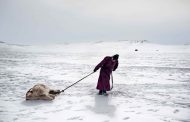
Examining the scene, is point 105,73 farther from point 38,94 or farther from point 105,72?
point 38,94

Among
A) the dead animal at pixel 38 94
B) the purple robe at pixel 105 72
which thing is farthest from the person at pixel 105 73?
the dead animal at pixel 38 94

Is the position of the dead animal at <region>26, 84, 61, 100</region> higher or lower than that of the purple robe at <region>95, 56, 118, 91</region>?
lower

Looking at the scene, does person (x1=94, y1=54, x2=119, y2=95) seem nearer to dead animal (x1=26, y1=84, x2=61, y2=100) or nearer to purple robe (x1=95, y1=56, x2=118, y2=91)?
purple robe (x1=95, y1=56, x2=118, y2=91)

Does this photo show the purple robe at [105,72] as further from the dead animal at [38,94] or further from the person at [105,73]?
the dead animal at [38,94]

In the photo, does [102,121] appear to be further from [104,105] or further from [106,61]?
[106,61]

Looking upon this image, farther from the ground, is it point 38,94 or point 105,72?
point 105,72

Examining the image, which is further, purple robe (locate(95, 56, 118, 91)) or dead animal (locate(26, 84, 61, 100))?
purple robe (locate(95, 56, 118, 91))

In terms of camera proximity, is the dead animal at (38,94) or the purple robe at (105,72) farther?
the purple robe at (105,72)

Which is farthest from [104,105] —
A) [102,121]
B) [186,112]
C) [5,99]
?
[5,99]

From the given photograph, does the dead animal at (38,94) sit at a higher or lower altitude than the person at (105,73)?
lower

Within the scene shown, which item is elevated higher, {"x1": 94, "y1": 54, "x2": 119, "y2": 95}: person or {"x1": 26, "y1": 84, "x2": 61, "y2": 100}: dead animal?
{"x1": 94, "y1": 54, "x2": 119, "y2": 95}: person

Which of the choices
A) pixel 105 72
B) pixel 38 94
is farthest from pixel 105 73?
pixel 38 94

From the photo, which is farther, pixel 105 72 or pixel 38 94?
pixel 105 72

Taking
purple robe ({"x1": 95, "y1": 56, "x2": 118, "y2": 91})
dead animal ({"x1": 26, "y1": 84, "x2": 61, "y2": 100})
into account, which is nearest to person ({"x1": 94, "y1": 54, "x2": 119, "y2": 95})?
purple robe ({"x1": 95, "y1": 56, "x2": 118, "y2": 91})
